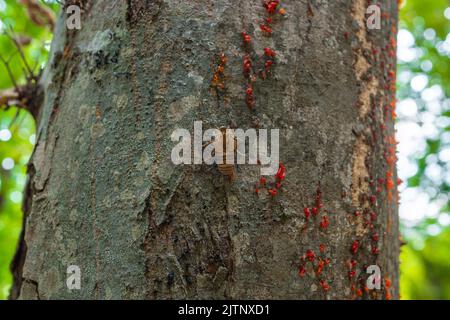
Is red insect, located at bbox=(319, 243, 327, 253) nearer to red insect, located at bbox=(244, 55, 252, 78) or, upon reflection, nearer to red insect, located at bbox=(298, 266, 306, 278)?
red insect, located at bbox=(298, 266, 306, 278)

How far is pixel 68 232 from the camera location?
141 centimetres

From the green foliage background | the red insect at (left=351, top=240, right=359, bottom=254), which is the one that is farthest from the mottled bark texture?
the green foliage background

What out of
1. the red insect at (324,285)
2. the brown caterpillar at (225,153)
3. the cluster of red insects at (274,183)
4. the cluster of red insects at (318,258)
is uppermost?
the brown caterpillar at (225,153)

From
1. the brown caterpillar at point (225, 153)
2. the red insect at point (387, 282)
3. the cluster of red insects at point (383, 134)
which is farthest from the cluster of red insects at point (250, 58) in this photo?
the red insect at point (387, 282)

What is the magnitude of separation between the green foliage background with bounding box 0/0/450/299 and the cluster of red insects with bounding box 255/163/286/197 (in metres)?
3.70

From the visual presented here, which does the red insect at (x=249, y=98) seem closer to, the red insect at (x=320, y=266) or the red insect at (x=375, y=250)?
the red insect at (x=320, y=266)

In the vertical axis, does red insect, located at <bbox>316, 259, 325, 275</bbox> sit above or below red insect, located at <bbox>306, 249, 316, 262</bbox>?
below

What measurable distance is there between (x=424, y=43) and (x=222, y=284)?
6531 millimetres

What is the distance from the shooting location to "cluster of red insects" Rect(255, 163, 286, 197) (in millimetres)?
1323

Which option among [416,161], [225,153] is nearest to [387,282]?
[225,153]

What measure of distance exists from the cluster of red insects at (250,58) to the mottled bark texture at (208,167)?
19mm

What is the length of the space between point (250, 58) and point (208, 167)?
37 centimetres

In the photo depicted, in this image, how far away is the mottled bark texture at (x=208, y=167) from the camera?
1.26 metres

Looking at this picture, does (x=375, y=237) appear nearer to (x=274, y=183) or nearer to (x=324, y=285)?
(x=324, y=285)
